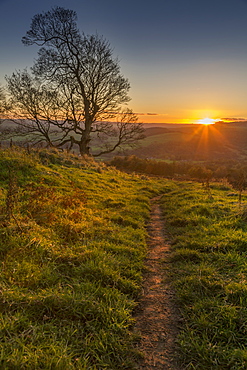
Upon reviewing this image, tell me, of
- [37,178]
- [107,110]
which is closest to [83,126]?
[107,110]

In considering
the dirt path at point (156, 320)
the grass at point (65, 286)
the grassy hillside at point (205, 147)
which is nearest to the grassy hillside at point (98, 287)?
the grass at point (65, 286)

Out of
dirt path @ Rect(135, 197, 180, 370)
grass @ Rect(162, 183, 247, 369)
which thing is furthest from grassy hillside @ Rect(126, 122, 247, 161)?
dirt path @ Rect(135, 197, 180, 370)

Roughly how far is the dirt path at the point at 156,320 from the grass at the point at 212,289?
0.17 meters

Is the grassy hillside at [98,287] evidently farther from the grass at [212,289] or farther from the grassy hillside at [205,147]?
the grassy hillside at [205,147]

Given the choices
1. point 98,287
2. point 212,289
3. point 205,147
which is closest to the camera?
point 98,287

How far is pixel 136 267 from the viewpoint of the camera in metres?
4.80

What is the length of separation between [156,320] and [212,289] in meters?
1.24

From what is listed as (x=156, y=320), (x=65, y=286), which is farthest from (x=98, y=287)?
(x=156, y=320)

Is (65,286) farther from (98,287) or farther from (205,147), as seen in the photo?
(205,147)

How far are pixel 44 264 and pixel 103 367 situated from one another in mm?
2185

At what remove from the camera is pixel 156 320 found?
3.38 metres

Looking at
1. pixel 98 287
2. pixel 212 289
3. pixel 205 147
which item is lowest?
pixel 212 289

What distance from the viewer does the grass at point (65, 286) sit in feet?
8.43

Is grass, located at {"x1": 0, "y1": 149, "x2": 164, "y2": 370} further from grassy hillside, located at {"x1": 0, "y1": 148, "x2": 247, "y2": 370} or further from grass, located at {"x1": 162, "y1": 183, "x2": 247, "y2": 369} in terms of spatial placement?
grass, located at {"x1": 162, "y1": 183, "x2": 247, "y2": 369}
